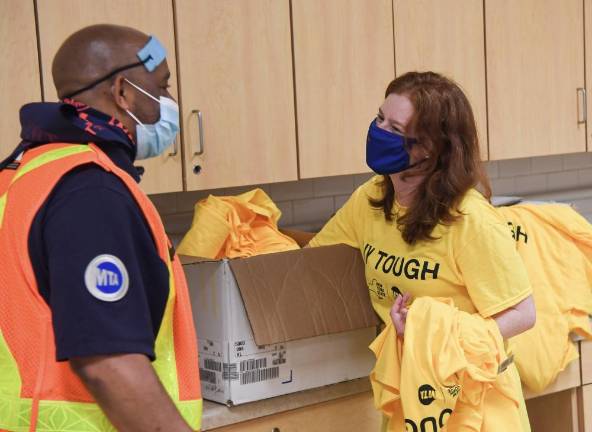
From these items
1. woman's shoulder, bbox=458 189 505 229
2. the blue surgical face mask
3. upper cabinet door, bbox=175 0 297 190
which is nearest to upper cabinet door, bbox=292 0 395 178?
upper cabinet door, bbox=175 0 297 190

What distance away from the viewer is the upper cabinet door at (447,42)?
2854mm

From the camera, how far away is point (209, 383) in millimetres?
2160

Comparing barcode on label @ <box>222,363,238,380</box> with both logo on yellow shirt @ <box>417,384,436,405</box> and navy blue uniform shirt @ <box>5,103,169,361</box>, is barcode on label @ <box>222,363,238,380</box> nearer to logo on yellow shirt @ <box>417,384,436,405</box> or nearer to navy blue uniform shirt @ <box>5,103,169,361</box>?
logo on yellow shirt @ <box>417,384,436,405</box>

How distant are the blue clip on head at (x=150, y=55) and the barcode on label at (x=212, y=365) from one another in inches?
35.2

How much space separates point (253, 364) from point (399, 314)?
0.38 metres

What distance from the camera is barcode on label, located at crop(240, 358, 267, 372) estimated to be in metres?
2.11

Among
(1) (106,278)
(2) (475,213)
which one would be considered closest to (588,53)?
(2) (475,213)

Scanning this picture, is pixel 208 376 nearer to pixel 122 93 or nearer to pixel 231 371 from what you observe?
pixel 231 371

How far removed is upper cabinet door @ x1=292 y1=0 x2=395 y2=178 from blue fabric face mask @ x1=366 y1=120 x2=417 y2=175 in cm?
60

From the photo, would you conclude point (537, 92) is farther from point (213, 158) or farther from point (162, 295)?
point (162, 295)

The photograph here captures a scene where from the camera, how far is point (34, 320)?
133cm

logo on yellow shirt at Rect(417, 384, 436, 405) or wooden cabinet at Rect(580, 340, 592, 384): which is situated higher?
logo on yellow shirt at Rect(417, 384, 436, 405)

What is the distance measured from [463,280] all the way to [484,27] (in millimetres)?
1323

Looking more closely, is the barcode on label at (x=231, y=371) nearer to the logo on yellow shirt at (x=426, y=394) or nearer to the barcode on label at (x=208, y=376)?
the barcode on label at (x=208, y=376)
